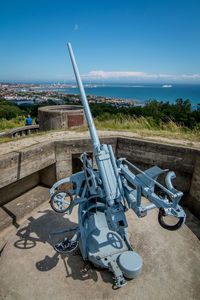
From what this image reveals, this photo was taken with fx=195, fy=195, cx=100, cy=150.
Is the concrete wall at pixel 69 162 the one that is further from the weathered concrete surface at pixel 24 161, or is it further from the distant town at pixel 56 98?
the distant town at pixel 56 98

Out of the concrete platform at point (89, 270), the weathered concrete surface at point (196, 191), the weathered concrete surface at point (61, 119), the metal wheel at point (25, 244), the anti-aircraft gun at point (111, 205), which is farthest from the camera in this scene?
the weathered concrete surface at point (61, 119)

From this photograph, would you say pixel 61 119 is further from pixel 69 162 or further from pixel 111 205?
pixel 111 205

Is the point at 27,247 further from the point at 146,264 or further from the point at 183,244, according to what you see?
the point at 183,244

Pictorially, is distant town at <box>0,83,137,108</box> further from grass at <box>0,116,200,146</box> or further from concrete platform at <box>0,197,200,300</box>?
concrete platform at <box>0,197,200,300</box>

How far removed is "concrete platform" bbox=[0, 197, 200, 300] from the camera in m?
3.65

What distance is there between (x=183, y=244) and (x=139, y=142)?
370 cm

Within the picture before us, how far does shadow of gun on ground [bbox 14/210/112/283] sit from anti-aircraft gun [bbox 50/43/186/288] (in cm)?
29

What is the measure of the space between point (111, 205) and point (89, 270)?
1882 millimetres

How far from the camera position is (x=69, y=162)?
25.1 feet

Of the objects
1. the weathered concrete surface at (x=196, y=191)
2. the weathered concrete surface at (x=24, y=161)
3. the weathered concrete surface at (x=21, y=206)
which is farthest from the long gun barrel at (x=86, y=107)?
the weathered concrete surface at (x=196, y=191)

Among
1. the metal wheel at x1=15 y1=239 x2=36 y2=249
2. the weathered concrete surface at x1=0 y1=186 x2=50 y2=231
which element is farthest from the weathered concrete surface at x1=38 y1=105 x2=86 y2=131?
the metal wheel at x1=15 y1=239 x2=36 y2=249

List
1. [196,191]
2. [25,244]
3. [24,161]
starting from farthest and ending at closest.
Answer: [196,191] < [24,161] < [25,244]

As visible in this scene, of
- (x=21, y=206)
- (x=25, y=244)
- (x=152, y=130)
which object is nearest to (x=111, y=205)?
(x=25, y=244)

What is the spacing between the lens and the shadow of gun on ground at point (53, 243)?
4062mm
